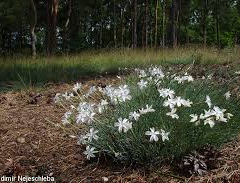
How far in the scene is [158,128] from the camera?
2867 millimetres

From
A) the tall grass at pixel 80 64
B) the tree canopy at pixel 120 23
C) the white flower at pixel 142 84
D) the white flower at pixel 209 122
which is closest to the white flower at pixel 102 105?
the white flower at pixel 142 84

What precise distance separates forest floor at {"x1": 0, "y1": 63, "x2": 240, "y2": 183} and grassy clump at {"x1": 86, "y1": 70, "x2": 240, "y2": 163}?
0.38ft

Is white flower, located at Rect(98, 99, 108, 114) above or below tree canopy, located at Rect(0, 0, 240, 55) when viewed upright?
below

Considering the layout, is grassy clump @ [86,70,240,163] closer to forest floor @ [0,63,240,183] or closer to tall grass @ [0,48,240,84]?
forest floor @ [0,63,240,183]

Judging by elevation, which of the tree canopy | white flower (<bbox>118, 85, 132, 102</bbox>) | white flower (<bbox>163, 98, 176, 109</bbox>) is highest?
the tree canopy

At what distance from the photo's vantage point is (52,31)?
52.3 ft

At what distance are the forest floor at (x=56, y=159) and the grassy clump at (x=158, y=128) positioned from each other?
0.38ft

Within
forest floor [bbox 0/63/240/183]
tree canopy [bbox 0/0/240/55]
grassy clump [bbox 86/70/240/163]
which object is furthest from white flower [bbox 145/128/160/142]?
tree canopy [bbox 0/0/240/55]

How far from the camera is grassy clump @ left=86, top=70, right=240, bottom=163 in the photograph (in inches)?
112

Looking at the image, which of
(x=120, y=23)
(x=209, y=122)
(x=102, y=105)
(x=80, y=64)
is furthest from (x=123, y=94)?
(x=120, y=23)

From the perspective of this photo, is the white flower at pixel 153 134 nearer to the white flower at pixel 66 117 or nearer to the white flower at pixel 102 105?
the white flower at pixel 102 105

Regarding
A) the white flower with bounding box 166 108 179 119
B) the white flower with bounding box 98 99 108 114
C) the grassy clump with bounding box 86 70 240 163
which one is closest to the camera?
the white flower with bounding box 166 108 179 119

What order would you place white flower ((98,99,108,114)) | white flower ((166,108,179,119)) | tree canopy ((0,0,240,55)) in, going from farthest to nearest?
1. tree canopy ((0,0,240,55))
2. white flower ((98,99,108,114))
3. white flower ((166,108,179,119))

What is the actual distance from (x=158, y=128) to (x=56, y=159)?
0.92 meters
